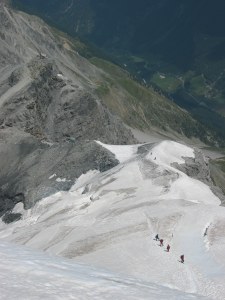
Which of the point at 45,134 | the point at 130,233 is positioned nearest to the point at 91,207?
the point at 130,233

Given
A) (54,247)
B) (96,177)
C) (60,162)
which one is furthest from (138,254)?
(60,162)

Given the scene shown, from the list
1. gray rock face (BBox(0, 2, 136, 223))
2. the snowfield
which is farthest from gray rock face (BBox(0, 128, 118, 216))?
the snowfield

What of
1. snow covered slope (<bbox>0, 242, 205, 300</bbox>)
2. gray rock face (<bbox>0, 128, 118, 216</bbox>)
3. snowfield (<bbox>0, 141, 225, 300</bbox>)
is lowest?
gray rock face (<bbox>0, 128, 118, 216</bbox>)

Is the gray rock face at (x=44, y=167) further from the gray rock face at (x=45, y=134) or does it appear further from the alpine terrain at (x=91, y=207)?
the alpine terrain at (x=91, y=207)

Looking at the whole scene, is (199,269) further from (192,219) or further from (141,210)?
(141,210)

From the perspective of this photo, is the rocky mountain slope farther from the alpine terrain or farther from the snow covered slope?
the snow covered slope

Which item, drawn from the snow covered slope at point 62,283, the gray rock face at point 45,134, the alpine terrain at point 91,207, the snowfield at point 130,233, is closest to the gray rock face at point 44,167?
the gray rock face at point 45,134
